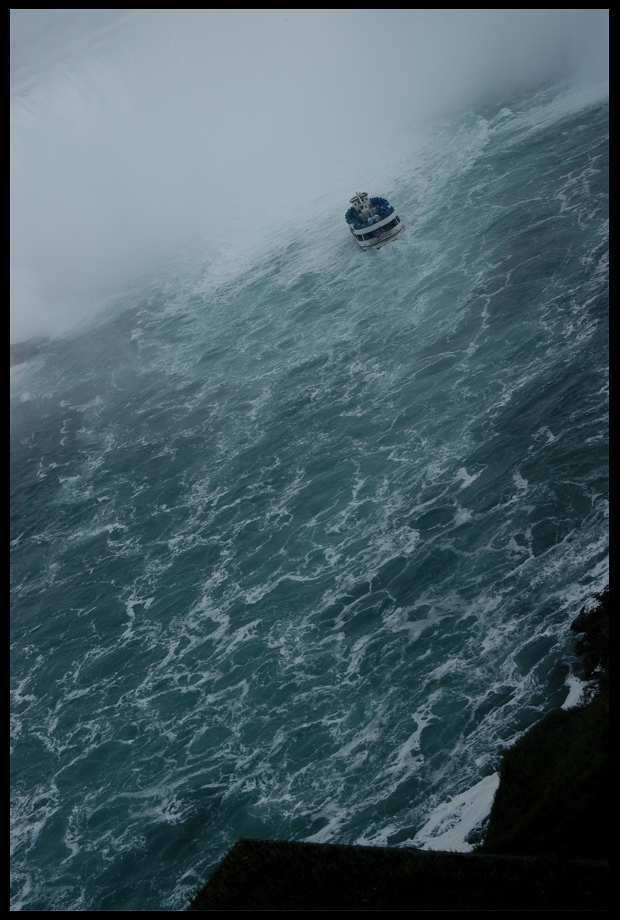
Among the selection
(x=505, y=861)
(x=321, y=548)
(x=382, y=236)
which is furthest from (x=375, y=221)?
(x=505, y=861)

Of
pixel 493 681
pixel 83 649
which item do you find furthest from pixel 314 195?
pixel 493 681

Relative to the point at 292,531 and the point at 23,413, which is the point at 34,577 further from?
the point at 23,413

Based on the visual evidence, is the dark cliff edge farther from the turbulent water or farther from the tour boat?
the tour boat

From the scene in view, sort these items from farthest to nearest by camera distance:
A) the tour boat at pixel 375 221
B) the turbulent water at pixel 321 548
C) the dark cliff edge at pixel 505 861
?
the tour boat at pixel 375 221 → the turbulent water at pixel 321 548 → the dark cliff edge at pixel 505 861

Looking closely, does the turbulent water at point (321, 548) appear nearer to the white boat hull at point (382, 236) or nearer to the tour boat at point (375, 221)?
the white boat hull at point (382, 236)

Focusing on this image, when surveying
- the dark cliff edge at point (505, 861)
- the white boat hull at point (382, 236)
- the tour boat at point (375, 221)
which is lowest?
the dark cliff edge at point (505, 861)

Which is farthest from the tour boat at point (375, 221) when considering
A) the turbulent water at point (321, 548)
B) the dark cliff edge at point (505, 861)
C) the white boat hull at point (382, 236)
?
the dark cliff edge at point (505, 861)
